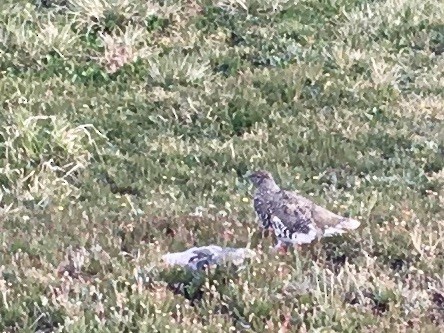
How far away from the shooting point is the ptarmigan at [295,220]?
7473 mm

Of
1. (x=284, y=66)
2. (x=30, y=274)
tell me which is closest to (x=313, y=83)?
(x=284, y=66)

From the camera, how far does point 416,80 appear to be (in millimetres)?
13547

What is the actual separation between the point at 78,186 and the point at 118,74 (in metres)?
3.55

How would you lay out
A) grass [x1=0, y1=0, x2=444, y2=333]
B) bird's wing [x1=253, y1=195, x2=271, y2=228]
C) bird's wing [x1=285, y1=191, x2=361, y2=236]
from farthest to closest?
bird's wing [x1=253, y1=195, x2=271, y2=228] → bird's wing [x1=285, y1=191, x2=361, y2=236] → grass [x1=0, y1=0, x2=444, y2=333]

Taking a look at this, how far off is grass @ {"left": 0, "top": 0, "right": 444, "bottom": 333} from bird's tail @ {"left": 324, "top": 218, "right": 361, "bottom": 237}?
0.26 ft

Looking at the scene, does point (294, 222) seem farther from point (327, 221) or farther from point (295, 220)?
point (327, 221)

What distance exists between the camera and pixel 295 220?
24.6 ft

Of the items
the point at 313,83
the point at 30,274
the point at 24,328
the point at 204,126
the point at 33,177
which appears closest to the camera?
the point at 24,328

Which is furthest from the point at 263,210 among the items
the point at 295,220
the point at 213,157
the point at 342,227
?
the point at 213,157

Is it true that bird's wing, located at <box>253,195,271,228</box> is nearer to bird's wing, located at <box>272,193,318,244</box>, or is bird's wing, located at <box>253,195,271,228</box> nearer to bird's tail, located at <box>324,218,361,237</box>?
bird's wing, located at <box>272,193,318,244</box>

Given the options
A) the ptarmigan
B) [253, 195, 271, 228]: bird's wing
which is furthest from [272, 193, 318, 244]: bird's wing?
[253, 195, 271, 228]: bird's wing

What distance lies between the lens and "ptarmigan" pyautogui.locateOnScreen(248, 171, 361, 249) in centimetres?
747

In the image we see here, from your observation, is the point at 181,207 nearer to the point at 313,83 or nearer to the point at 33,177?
the point at 33,177

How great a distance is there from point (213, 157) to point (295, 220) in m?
3.76
